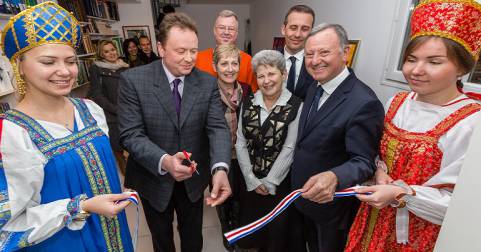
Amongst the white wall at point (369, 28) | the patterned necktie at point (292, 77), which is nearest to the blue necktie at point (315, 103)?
the patterned necktie at point (292, 77)

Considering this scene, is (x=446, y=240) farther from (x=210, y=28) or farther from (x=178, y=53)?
(x=210, y=28)

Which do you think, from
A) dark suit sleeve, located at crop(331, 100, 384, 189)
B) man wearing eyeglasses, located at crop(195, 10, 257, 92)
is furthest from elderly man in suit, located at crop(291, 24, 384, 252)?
man wearing eyeglasses, located at crop(195, 10, 257, 92)

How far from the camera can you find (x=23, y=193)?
32.4 inches

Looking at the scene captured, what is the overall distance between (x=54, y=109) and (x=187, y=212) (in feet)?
3.37

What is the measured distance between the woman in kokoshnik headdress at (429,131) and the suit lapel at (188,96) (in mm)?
944

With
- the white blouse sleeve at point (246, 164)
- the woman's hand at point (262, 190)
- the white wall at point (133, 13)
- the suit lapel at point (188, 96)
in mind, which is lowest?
the woman's hand at point (262, 190)

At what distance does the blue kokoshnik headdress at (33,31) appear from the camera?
87cm

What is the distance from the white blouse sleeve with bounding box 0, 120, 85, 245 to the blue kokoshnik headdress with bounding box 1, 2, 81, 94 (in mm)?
237

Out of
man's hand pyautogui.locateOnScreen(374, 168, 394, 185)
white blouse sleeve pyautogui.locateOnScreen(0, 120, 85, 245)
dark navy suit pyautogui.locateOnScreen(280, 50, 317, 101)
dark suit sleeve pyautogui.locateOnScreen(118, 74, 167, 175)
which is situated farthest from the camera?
dark navy suit pyautogui.locateOnScreen(280, 50, 317, 101)

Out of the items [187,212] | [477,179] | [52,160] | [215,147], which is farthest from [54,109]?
[477,179]

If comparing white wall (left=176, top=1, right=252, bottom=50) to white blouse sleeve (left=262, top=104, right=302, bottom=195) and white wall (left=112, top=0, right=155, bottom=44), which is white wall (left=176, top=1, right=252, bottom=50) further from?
white blouse sleeve (left=262, top=104, right=302, bottom=195)

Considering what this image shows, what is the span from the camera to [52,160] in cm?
90

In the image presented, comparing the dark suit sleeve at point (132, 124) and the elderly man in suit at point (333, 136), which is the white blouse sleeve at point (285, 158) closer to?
the elderly man in suit at point (333, 136)

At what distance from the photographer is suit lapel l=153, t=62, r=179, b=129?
4.36ft
